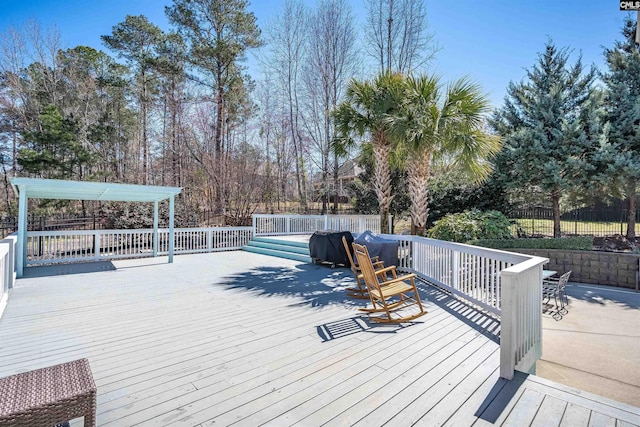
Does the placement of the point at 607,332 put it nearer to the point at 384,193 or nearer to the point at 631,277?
the point at 631,277

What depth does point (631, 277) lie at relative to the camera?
823 centimetres

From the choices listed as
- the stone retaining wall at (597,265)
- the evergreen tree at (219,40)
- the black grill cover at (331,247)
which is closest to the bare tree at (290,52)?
the evergreen tree at (219,40)

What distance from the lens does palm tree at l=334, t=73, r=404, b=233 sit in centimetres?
858

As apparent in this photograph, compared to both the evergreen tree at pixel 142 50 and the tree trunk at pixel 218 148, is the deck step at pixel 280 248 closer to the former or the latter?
the tree trunk at pixel 218 148

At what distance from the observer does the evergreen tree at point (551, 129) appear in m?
11.0

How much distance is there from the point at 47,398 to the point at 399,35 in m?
17.5

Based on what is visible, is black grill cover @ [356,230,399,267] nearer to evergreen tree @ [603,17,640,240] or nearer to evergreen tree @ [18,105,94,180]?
evergreen tree @ [603,17,640,240]

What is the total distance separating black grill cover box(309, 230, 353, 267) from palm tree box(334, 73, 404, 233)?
2.21 m

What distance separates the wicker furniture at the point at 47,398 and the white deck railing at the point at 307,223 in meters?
10.4

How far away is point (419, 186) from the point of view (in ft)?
26.6

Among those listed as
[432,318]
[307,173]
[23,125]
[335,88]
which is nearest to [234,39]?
[335,88]

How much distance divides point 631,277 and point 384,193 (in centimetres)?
664

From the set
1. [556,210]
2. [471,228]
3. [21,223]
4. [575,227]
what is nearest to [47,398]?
[21,223]

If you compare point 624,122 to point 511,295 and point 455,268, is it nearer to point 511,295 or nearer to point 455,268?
point 455,268
